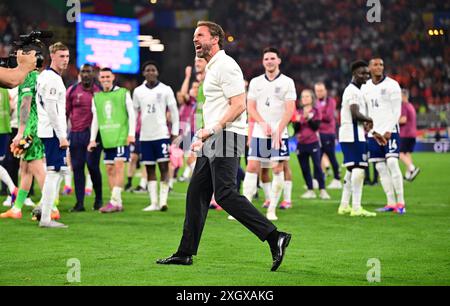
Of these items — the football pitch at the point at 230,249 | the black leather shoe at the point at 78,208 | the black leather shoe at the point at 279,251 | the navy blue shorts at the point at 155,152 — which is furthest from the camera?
the navy blue shorts at the point at 155,152

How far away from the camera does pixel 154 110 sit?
14.6 metres

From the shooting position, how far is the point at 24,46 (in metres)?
7.54

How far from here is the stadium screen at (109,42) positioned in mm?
36312

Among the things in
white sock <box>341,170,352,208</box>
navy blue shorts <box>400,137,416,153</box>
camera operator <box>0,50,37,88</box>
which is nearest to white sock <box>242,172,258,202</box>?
white sock <box>341,170,352,208</box>

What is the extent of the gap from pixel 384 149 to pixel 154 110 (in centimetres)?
404

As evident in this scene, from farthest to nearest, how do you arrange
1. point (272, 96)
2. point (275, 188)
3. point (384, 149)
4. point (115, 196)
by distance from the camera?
point (115, 196), point (384, 149), point (272, 96), point (275, 188)

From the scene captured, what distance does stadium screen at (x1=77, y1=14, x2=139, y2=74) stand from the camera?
1430 inches

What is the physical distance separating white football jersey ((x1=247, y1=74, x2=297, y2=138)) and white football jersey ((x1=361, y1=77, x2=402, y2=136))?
1.68 meters

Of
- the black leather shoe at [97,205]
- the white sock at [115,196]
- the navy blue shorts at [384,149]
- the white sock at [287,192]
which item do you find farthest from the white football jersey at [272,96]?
the black leather shoe at [97,205]

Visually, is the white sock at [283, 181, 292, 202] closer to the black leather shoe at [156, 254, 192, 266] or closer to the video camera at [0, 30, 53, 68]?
the black leather shoe at [156, 254, 192, 266]

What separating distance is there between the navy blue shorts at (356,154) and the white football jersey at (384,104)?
→ 0.54m

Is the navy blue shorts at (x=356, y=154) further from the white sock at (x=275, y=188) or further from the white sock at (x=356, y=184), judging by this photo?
the white sock at (x=275, y=188)

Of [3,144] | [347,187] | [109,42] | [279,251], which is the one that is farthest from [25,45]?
[109,42]

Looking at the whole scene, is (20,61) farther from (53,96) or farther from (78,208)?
(78,208)
